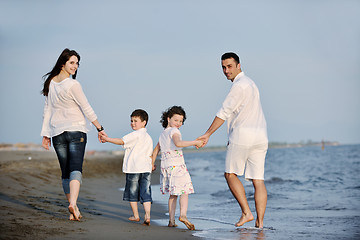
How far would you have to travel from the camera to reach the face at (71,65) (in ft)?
18.0

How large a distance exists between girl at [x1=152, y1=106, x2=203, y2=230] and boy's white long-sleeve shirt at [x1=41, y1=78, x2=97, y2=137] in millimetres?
908

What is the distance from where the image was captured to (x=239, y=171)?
5449 millimetres

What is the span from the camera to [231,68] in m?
5.64

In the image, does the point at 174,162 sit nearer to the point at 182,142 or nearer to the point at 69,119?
the point at 182,142

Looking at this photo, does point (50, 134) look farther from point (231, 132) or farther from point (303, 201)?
point (303, 201)

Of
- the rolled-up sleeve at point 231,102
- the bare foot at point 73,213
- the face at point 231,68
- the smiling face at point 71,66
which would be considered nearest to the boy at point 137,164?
the bare foot at point 73,213

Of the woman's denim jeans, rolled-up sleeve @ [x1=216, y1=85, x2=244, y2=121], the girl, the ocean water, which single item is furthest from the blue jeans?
rolled-up sleeve @ [x1=216, y1=85, x2=244, y2=121]

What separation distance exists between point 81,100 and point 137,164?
3.32 ft

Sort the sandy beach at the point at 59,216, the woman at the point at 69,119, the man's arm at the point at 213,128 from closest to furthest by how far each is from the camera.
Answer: the sandy beach at the point at 59,216, the woman at the point at 69,119, the man's arm at the point at 213,128

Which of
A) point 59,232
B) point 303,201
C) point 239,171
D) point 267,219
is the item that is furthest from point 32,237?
point 303,201

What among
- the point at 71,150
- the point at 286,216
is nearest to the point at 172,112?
the point at 71,150

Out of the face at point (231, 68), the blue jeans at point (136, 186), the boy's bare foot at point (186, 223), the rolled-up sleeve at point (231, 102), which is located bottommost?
the boy's bare foot at point (186, 223)

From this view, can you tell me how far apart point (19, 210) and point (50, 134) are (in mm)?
999

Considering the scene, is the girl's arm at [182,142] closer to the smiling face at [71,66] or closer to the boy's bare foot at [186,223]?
the boy's bare foot at [186,223]
